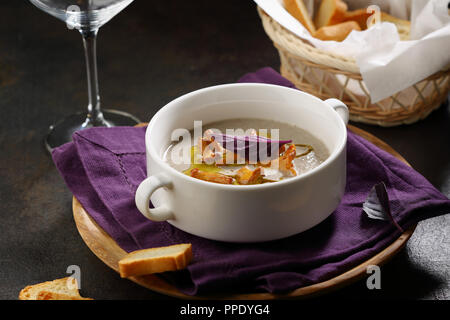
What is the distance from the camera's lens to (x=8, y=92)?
1.47m

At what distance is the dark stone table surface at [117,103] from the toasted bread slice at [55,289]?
18 millimetres

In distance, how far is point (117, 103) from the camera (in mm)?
1451

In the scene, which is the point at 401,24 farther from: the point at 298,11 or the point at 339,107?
the point at 339,107

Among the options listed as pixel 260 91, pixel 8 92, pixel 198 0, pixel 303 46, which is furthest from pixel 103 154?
pixel 198 0

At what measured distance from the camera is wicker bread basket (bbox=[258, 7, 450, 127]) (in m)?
1.24

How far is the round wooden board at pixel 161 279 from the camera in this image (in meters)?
0.81

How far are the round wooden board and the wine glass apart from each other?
376 mm

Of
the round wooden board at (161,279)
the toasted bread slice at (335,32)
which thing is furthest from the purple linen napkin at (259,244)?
the toasted bread slice at (335,32)

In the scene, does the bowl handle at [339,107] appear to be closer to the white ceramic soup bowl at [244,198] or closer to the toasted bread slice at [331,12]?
the white ceramic soup bowl at [244,198]

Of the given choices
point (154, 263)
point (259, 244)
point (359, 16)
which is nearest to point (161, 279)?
point (154, 263)

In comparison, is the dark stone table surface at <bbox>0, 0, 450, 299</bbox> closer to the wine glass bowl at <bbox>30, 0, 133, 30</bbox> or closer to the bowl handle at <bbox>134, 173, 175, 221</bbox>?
the bowl handle at <bbox>134, 173, 175, 221</bbox>

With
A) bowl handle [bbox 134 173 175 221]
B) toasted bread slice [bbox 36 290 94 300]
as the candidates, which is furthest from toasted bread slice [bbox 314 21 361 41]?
toasted bread slice [bbox 36 290 94 300]

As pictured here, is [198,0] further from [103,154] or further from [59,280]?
[59,280]
